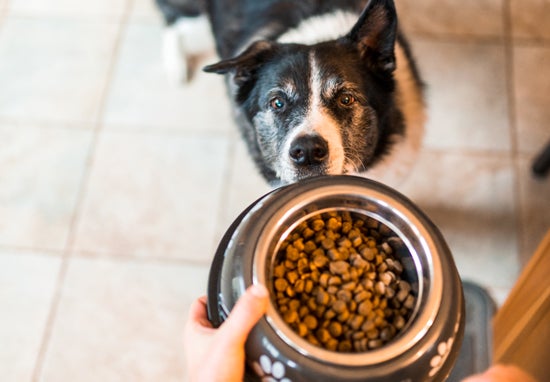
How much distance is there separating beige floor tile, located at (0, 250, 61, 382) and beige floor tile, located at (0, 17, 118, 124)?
636 mm

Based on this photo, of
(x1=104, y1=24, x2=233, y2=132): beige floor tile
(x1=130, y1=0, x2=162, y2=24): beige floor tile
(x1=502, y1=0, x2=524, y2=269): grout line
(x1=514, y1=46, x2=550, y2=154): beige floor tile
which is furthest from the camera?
(x1=130, y1=0, x2=162, y2=24): beige floor tile

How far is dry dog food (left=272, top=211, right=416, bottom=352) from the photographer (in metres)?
0.89

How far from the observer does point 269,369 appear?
0.86 meters

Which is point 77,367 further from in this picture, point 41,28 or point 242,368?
point 41,28

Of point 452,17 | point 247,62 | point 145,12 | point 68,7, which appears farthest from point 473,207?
point 68,7

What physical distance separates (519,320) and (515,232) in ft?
2.26

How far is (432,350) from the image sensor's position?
841 mm

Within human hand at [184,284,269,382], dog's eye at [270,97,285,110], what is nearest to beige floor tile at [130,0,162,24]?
dog's eye at [270,97,285,110]

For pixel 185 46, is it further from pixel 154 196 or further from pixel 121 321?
pixel 121 321

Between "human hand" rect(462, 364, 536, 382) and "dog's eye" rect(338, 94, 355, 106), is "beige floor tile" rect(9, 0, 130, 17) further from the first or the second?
"human hand" rect(462, 364, 536, 382)

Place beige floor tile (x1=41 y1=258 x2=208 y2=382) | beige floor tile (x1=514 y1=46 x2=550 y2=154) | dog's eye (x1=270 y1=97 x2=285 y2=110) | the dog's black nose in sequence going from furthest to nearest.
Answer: beige floor tile (x1=514 y1=46 x2=550 y2=154) < beige floor tile (x1=41 y1=258 x2=208 y2=382) < dog's eye (x1=270 y1=97 x2=285 y2=110) < the dog's black nose

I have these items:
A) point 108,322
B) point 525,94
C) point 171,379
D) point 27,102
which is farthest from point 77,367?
point 525,94

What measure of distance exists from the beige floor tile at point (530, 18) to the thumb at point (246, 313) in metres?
2.02

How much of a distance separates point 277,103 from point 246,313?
0.77 m
